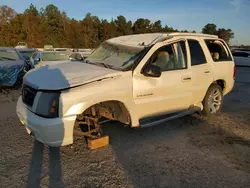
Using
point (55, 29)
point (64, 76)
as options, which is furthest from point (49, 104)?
point (55, 29)

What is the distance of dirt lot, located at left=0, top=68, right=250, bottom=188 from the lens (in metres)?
2.88

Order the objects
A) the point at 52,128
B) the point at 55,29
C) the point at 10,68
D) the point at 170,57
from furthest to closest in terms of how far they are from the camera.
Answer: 1. the point at 55,29
2. the point at 10,68
3. the point at 170,57
4. the point at 52,128

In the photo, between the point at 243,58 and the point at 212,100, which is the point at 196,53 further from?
the point at 243,58

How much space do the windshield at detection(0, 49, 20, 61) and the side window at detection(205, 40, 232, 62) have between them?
7435 millimetres

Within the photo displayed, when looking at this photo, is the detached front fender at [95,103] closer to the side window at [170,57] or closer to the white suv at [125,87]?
the white suv at [125,87]

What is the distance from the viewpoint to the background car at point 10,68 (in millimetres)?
7922

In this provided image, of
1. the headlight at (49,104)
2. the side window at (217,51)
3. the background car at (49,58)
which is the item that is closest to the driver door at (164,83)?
the side window at (217,51)

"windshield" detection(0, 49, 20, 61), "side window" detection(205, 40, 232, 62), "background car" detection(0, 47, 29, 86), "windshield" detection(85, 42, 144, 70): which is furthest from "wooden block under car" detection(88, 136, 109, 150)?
"windshield" detection(0, 49, 20, 61)

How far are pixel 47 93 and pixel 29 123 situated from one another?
55 cm

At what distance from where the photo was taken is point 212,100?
534 cm

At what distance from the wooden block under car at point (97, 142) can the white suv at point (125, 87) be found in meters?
0.11

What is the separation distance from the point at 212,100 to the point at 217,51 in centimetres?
122

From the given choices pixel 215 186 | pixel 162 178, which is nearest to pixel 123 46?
pixel 162 178

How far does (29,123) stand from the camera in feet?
10.5
